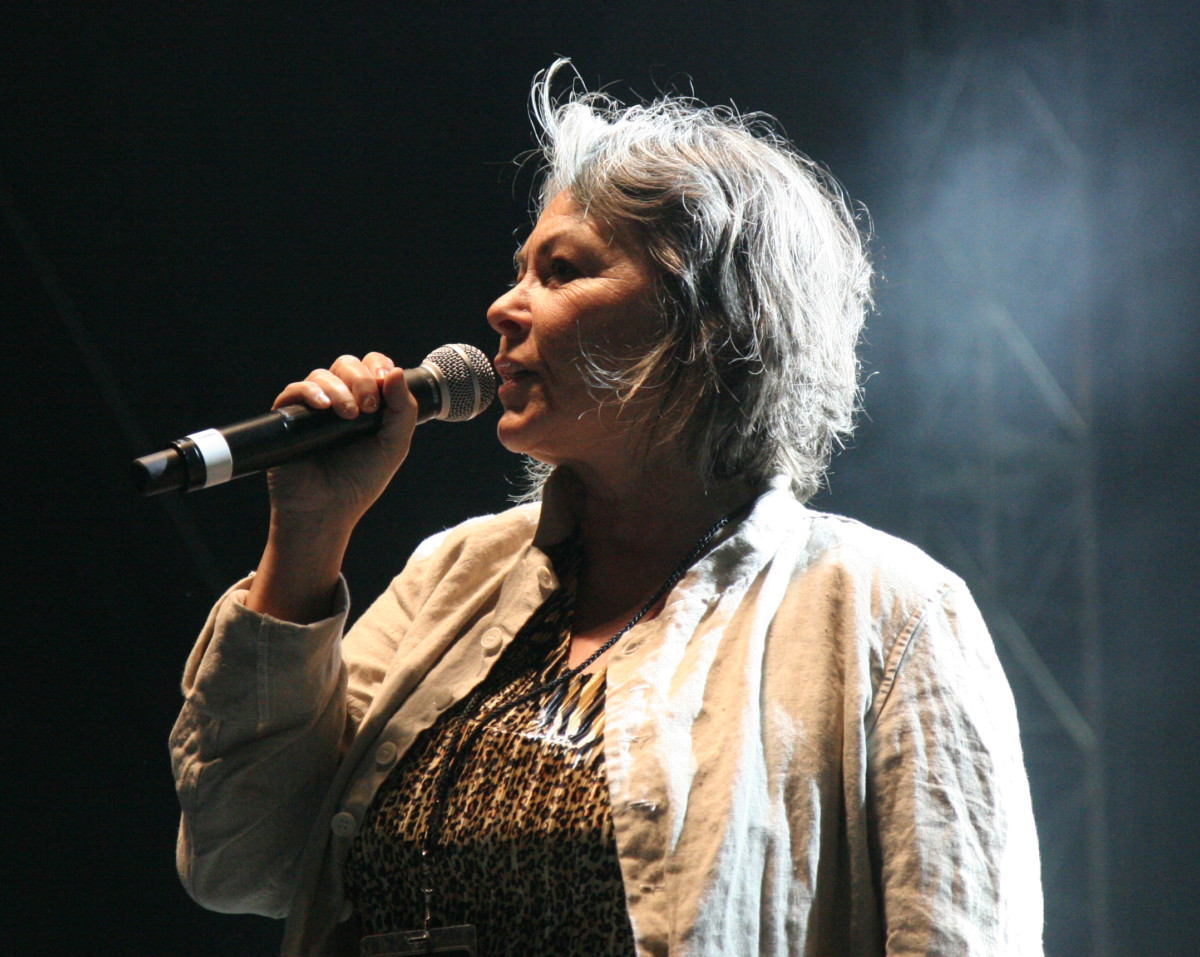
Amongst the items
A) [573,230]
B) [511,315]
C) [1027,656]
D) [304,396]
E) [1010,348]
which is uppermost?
[1010,348]

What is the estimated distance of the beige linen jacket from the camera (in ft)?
3.69

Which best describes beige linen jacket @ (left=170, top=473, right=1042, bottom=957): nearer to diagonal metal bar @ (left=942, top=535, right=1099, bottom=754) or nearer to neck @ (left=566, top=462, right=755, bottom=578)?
neck @ (left=566, top=462, right=755, bottom=578)

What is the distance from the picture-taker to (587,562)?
155 centimetres

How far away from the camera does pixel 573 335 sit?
1.43 meters

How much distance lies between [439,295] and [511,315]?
80cm

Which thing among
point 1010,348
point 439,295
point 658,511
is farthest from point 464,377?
point 1010,348

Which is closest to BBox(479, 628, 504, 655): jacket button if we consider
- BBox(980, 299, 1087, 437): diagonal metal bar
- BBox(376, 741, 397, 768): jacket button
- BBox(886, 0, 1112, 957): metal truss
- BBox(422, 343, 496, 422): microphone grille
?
BBox(376, 741, 397, 768): jacket button

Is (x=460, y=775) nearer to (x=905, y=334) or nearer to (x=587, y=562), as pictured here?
(x=587, y=562)

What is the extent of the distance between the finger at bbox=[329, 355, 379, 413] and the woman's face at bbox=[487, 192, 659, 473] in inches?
6.6

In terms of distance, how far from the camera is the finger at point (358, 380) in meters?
1.33

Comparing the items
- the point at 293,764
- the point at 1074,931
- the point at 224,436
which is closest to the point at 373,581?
the point at 293,764

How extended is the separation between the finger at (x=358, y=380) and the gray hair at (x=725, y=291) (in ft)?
0.85

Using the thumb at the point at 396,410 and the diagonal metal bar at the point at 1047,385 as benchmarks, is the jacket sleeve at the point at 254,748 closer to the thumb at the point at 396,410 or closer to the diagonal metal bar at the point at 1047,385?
the thumb at the point at 396,410

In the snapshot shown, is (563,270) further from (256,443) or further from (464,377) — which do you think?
(256,443)
